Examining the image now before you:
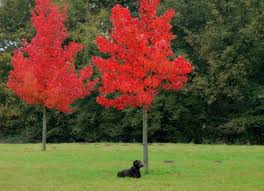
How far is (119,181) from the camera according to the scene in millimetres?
18969

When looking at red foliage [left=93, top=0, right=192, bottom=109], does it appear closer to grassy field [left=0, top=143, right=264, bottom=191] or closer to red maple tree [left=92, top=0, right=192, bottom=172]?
red maple tree [left=92, top=0, right=192, bottom=172]

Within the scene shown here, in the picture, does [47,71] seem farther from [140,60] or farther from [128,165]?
[140,60]

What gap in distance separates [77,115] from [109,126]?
3.86m

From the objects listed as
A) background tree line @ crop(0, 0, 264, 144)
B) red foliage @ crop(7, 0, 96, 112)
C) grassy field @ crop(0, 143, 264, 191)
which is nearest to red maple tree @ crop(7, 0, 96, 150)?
red foliage @ crop(7, 0, 96, 112)

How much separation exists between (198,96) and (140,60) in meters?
32.4

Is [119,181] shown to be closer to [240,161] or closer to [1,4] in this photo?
[240,161]

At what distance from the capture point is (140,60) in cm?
2139

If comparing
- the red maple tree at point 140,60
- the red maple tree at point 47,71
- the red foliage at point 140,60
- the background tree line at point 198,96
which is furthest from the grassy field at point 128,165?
the background tree line at point 198,96

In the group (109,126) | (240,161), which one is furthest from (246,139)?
(240,161)

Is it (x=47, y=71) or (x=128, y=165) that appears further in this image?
(x=47, y=71)

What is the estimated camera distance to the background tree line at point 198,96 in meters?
50.9

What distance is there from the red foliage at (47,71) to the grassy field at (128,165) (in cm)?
549

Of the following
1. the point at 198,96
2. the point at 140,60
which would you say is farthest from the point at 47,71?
the point at 198,96

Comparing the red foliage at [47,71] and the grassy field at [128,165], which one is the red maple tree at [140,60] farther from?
the red foliage at [47,71]
